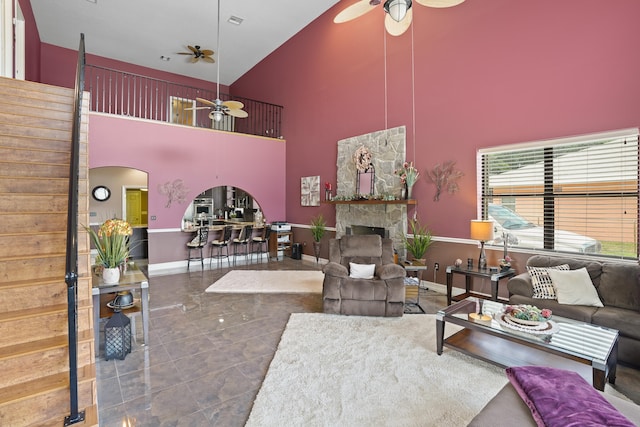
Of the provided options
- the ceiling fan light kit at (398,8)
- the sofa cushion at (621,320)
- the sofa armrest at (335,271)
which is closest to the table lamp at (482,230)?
the sofa cushion at (621,320)

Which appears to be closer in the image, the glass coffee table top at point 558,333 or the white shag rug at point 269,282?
the glass coffee table top at point 558,333

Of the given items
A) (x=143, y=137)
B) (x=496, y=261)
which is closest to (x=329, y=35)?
(x=143, y=137)

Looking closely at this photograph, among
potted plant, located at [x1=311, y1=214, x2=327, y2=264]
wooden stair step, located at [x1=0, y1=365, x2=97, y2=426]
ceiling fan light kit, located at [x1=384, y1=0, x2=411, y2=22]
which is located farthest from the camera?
potted plant, located at [x1=311, y1=214, x2=327, y2=264]

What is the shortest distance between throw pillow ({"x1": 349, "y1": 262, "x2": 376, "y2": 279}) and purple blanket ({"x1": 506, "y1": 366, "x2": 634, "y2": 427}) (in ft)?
8.08

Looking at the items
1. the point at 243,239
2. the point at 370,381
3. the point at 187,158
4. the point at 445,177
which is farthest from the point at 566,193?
the point at 187,158

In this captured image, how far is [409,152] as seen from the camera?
5.50 m

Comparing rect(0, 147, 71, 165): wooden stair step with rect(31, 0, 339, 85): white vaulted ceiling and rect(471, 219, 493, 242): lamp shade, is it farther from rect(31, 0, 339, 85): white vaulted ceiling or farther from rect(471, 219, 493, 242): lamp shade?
rect(31, 0, 339, 85): white vaulted ceiling

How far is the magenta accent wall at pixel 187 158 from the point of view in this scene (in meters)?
6.45

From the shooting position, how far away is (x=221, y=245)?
7348 mm

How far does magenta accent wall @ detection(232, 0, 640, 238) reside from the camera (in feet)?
11.4

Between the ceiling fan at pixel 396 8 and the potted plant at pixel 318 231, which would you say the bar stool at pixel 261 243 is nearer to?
the potted plant at pixel 318 231

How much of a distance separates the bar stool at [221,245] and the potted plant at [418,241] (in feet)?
13.9

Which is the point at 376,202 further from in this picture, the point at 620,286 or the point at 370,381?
the point at 370,381

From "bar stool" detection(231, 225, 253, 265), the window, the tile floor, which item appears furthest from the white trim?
"bar stool" detection(231, 225, 253, 265)
